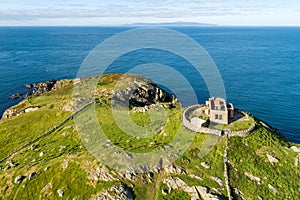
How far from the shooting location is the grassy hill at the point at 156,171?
157ft

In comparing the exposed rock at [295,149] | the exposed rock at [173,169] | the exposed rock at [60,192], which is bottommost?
the exposed rock at [60,192]

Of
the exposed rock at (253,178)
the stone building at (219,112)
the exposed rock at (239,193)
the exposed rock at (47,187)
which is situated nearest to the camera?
the exposed rock at (239,193)

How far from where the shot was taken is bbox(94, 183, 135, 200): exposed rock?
151ft

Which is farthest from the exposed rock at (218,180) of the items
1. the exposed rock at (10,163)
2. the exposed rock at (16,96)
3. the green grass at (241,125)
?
the exposed rock at (16,96)

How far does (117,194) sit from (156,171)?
28.5ft

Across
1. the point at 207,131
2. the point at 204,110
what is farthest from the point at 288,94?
the point at 207,131

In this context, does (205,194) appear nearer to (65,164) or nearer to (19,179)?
(65,164)

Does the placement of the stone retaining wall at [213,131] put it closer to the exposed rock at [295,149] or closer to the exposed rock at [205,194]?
the exposed rock at [295,149]

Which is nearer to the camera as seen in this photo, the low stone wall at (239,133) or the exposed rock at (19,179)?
the exposed rock at (19,179)

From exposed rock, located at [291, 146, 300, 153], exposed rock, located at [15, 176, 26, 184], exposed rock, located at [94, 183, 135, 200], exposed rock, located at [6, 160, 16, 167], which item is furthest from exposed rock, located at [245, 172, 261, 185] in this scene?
exposed rock, located at [6, 160, 16, 167]

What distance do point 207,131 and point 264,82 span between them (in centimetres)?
9571

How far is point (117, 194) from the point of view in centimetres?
4647

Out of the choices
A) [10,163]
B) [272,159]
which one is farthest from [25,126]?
[272,159]

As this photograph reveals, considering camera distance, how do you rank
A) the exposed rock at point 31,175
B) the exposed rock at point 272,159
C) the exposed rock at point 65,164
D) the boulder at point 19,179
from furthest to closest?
the exposed rock at point 272,159 → the exposed rock at point 65,164 → the exposed rock at point 31,175 → the boulder at point 19,179
